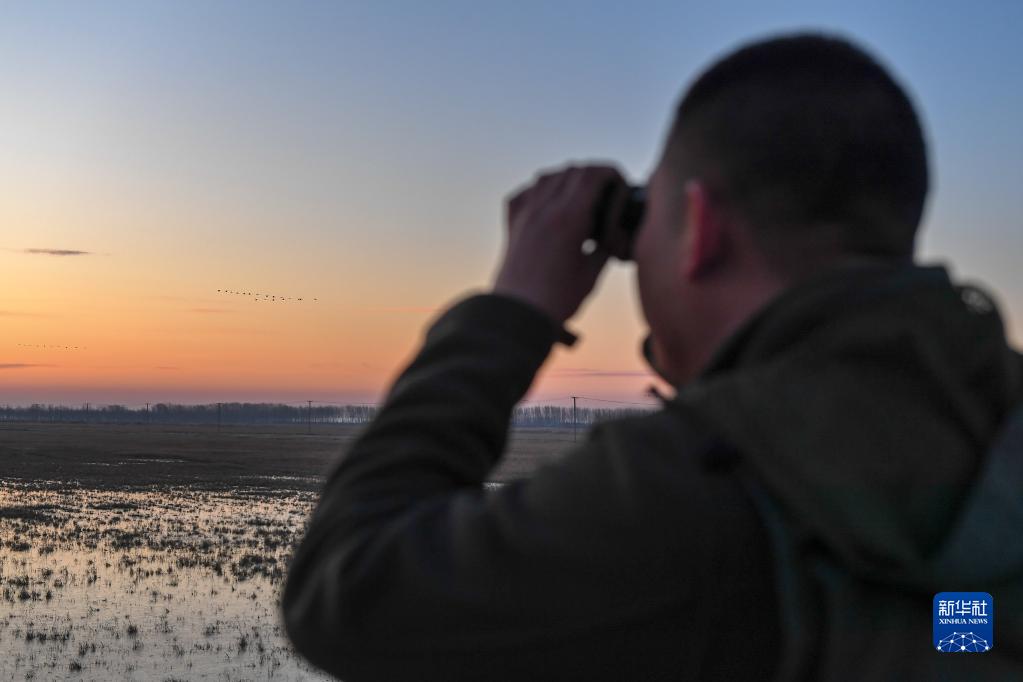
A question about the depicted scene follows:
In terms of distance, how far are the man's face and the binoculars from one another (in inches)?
1.6

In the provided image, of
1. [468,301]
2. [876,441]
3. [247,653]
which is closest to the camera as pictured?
[876,441]

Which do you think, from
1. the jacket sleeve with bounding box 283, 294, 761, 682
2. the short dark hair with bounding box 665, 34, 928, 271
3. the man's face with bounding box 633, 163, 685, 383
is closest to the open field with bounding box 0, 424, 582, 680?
the jacket sleeve with bounding box 283, 294, 761, 682

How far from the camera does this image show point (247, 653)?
20688 millimetres

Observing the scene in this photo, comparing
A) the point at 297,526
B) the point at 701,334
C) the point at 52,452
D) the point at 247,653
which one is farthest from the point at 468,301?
the point at 52,452

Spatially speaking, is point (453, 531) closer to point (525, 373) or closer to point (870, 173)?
point (525, 373)

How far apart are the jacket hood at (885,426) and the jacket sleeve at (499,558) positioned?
0.30 feet

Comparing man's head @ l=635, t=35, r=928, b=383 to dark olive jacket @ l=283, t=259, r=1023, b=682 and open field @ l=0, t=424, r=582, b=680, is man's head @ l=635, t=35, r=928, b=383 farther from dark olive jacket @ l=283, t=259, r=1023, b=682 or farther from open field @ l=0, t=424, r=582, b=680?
open field @ l=0, t=424, r=582, b=680

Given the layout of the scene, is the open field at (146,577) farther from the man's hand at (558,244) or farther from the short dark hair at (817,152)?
the short dark hair at (817,152)

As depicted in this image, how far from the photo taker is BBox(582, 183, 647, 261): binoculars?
1.69 metres

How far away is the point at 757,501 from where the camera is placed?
4.22 feet

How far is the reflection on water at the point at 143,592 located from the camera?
1998 centimetres

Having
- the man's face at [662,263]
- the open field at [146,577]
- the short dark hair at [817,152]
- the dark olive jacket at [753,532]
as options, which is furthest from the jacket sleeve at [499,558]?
the short dark hair at [817,152]

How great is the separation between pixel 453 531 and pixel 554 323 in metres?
0.42

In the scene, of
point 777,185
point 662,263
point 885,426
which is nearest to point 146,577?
point 662,263
